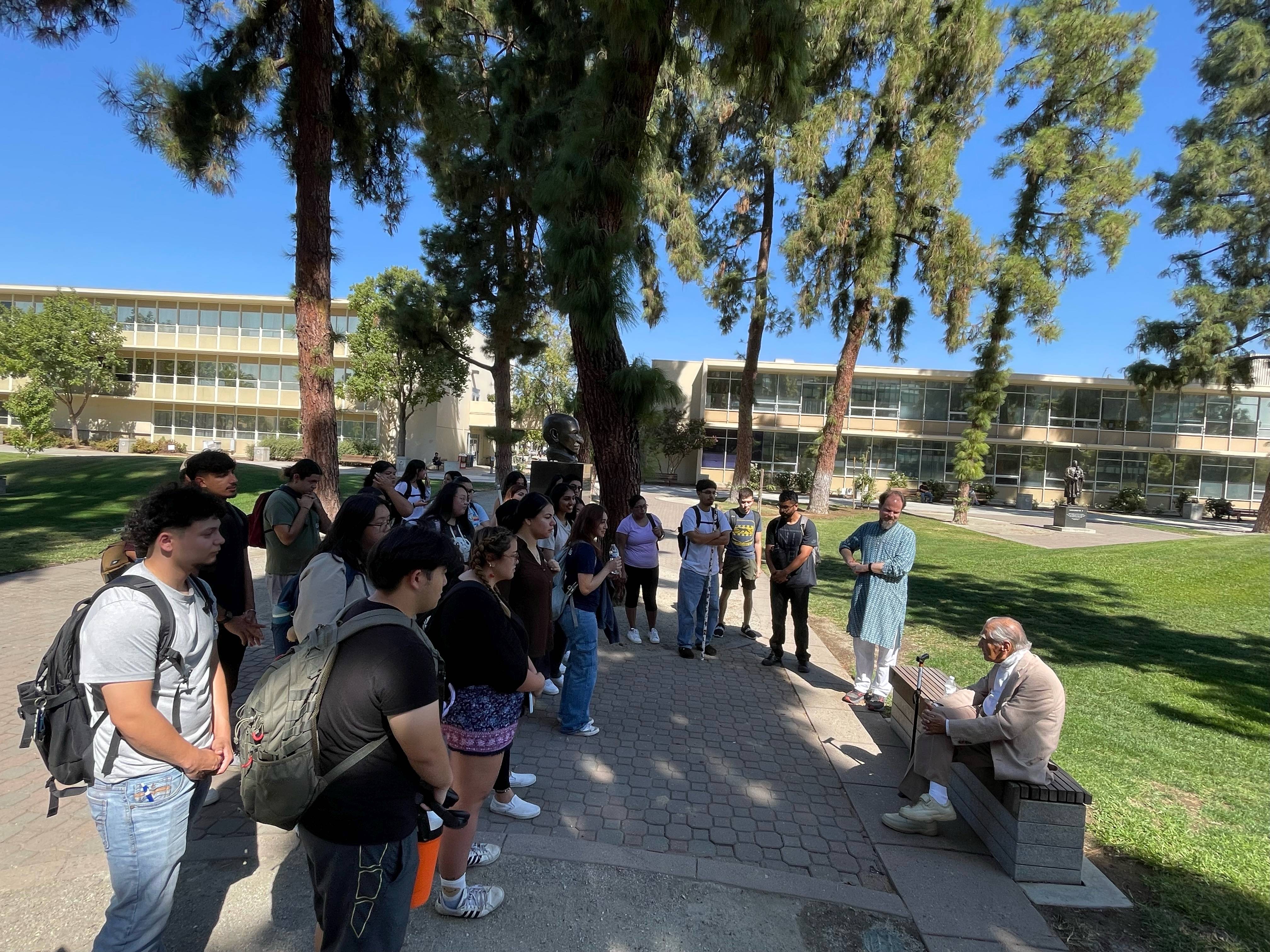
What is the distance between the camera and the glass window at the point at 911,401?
3600 cm

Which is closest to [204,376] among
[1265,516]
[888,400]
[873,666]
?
[888,400]

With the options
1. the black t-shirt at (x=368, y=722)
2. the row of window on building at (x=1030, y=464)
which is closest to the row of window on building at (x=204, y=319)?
the row of window on building at (x=1030, y=464)

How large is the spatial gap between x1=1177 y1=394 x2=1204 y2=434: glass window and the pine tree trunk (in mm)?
13577

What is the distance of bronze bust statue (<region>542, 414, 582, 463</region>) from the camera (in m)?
8.44

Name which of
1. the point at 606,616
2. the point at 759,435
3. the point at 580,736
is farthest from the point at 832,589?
the point at 759,435

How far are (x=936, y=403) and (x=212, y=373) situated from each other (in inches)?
1674

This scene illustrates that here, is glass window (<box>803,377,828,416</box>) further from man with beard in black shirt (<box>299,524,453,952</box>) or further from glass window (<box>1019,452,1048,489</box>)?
man with beard in black shirt (<box>299,524,453,952</box>)

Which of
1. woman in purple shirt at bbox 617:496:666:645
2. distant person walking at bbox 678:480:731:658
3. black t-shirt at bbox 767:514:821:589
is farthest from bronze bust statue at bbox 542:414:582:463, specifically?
black t-shirt at bbox 767:514:821:589

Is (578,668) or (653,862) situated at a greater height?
(578,668)

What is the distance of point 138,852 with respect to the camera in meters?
1.96

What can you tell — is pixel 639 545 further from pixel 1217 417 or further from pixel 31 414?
pixel 1217 417

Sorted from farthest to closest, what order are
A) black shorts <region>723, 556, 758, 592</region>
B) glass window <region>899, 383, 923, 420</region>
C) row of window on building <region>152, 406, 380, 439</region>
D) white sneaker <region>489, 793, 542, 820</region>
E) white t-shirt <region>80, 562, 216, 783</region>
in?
row of window on building <region>152, 406, 380, 439</region>
glass window <region>899, 383, 923, 420</region>
black shorts <region>723, 556, 758, 592</region>
white sneaker <region>489, 793, 542, 820</region>
white t-shirt <region>80, 562, 216, 783</region>

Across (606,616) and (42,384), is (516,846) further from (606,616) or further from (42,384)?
(42,384)

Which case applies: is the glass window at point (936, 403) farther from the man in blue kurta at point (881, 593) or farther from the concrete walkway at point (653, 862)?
the concrete walkway at point (653, 862)
